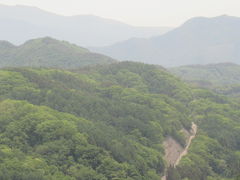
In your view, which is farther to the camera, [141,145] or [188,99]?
[188,99]

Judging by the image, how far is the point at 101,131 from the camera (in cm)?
8781

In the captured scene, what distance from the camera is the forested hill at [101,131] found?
6938 centimetres

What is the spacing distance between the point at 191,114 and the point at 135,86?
35164 mm

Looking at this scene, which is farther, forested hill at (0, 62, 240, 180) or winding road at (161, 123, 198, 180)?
winding road at (161, 123, 198, 180)

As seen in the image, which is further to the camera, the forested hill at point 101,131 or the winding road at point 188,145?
the winding road at point 188,145

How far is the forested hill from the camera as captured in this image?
69.4 meters

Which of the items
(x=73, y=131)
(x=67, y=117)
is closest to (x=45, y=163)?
(x=73, y=131)

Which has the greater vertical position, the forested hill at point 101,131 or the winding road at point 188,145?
the forested hill at point 101,131

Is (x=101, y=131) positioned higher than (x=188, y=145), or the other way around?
(x=101, y=131)

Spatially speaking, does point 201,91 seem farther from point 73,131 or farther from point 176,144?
point 73,131

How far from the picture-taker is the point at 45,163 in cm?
6562

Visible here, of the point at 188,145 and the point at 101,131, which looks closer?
the point at 101,131

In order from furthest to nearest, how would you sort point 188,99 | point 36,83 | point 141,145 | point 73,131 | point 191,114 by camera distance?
point 188,99 < point 191,114 < point 36,83 < point 141,145 < point 73,131

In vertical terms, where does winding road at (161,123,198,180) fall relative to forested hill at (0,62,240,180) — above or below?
below
